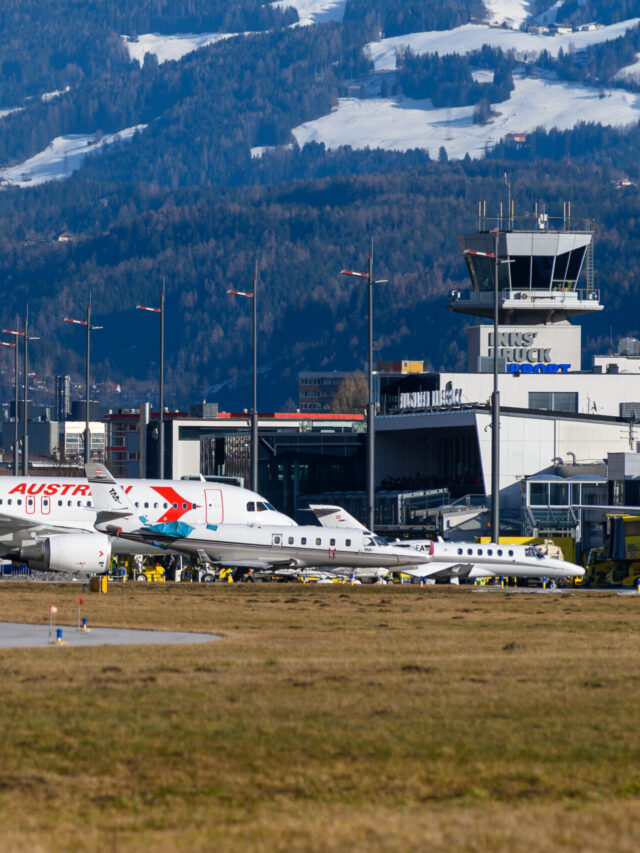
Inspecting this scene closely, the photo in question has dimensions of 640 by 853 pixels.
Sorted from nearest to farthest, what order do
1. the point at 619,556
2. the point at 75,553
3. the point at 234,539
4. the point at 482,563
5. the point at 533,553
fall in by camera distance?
the point at 75,553 < the point at 234,539 < the point at 482,563 < the point at 533,553 < the point at 619,556

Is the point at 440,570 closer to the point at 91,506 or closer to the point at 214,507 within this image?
the point at 214,507

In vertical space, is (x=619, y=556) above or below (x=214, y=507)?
below

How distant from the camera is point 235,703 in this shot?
90.2 ft

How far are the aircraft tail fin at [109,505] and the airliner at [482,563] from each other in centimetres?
1395

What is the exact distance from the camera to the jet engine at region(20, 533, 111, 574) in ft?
204

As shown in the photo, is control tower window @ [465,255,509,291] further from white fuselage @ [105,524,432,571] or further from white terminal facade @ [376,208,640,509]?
white fuselage @ [105,524,432,571]

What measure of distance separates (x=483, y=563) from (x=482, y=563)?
0.28ft

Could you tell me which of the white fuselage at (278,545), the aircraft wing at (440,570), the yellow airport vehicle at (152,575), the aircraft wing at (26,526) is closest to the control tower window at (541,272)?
the aircraft wing at (440,570)

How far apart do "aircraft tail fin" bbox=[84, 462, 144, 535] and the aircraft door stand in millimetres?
4880

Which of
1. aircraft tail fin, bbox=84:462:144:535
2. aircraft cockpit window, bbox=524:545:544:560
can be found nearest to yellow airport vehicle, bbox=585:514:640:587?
aircraft cockpit window, bbox=524:545:544:560

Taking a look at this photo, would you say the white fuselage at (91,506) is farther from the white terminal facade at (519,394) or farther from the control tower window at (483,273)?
the control tower window at (483,273)

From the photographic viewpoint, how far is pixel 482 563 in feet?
257

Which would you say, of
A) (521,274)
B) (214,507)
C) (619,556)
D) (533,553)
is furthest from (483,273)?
(214,507)

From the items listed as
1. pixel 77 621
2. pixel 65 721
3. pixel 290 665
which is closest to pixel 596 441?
pixel 77 621
